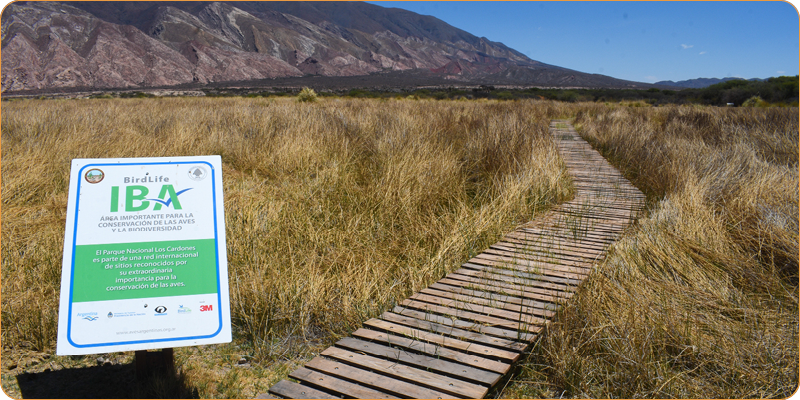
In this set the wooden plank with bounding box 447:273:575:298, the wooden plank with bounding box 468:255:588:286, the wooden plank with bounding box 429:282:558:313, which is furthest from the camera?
the wooden plank with bounding box 468:255:588:286

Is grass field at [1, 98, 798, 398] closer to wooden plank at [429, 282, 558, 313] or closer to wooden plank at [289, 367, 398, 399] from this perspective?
wooden plank at [429, 282, 558, 313]

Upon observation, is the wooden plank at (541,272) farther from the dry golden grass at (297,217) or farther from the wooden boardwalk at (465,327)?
the dry golden grass at (297,217)

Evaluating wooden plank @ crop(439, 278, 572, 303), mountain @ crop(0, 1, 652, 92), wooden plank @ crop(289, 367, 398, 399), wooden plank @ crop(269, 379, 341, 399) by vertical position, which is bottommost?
wooden plank @ crop(269, 379, 341, 399)

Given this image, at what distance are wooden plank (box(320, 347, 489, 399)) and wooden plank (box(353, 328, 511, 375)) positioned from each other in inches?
5.3

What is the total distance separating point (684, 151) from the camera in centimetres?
665

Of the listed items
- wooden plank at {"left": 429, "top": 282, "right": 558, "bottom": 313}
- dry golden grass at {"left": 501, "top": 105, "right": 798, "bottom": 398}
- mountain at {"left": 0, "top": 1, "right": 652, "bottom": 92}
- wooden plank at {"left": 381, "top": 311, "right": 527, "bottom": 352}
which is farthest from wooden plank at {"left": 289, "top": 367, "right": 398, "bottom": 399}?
mountain at {"left": 0, "top": 1, "right": 652, "bottom": 92}

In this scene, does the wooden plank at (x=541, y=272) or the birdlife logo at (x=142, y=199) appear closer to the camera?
the birdlife logo at (x=142, y=199)

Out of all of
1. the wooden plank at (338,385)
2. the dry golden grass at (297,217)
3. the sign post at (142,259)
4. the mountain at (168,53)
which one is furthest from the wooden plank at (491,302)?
the mountain at (168,53)

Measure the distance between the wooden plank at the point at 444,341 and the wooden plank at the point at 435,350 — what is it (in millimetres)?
24

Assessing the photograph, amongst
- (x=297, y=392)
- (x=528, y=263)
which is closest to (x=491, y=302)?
(x=528, y=263)

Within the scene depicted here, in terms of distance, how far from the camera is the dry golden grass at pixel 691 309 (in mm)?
2160

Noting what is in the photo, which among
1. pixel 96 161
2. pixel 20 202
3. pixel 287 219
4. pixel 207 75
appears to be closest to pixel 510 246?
pixel 287 219

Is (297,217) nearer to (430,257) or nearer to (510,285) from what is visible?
(430,257)

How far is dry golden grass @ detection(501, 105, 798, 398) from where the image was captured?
7.09ft
